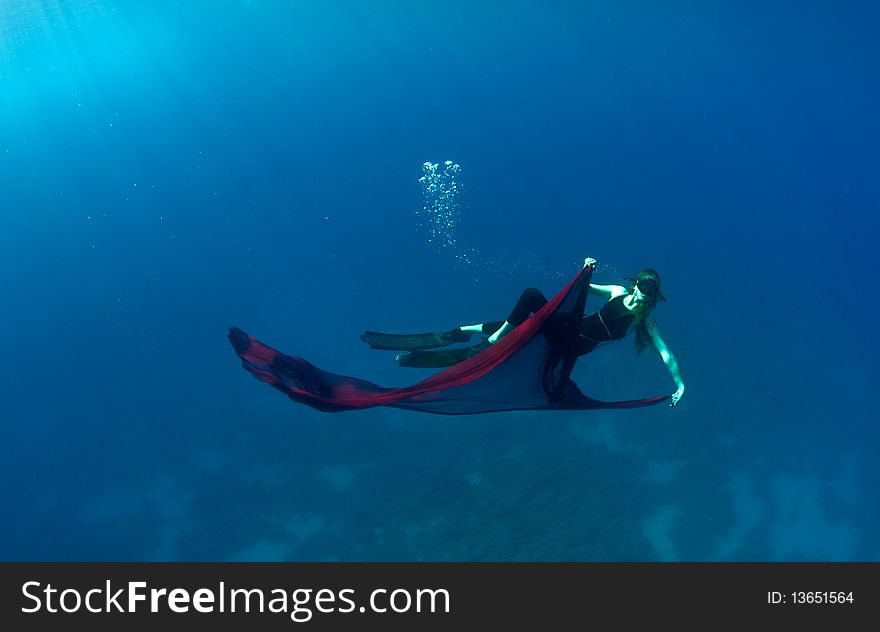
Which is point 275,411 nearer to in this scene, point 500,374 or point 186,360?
point 186,360

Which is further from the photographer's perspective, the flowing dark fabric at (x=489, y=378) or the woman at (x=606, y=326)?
the flowing dark fabric at (x=489, y=378)

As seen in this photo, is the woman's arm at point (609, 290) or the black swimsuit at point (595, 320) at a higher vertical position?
the woman's arm at point (609, 290)

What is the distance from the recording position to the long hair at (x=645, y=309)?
6121 millimetres

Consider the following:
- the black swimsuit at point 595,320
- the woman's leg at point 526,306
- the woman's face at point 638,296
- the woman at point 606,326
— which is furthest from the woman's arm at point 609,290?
the woman's leg at point 526,306

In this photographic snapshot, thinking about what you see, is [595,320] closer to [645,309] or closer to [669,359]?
[645,309]

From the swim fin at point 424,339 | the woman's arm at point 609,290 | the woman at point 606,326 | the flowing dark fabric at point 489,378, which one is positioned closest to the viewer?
the woman at point 606,326

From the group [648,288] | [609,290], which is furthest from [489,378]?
[648,288]

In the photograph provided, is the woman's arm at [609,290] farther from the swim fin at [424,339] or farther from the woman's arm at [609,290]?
the swim fin at [424,339]

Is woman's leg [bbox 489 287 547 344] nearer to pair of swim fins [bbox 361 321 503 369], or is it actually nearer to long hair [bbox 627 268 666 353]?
pair of swim fins [bbox 361 321 503 369]

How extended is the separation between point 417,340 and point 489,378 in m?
1.14

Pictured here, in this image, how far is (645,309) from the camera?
622cm

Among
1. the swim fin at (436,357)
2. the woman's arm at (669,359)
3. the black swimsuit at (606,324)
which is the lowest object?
the woman's arm at (669,359)

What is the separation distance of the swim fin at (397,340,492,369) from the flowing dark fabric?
52 cm

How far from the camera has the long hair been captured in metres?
6.12
